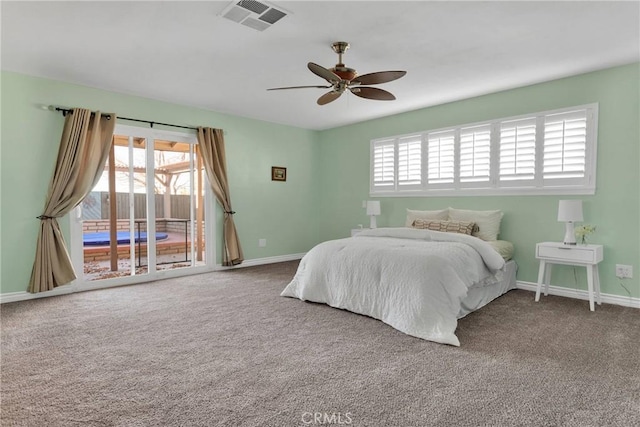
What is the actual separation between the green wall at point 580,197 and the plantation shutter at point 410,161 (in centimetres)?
18

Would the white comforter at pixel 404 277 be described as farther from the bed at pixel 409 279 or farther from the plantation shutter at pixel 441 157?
the plantation shutter at pixel 441 157

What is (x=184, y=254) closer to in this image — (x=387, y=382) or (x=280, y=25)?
(x=280, y=25)

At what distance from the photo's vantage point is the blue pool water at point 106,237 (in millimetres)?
4488

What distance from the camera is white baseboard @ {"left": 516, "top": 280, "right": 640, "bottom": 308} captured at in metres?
3.68

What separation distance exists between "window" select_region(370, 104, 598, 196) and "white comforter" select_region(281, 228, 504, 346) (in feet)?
4.52

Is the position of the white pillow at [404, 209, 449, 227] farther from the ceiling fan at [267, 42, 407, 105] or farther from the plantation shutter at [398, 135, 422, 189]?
the ceiling fan at [267, 42, 407, 105]

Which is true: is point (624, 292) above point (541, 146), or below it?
below

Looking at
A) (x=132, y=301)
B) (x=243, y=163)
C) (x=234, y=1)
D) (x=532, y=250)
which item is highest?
(x=234, y=1)

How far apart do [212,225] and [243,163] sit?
1.16m

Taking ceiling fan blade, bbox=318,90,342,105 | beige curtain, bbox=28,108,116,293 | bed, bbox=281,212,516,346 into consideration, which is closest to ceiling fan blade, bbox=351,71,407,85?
ceiling fan blade, bbox=318,90,342,105

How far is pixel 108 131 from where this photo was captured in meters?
4.49

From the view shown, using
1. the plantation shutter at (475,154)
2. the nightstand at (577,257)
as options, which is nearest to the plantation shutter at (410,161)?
the plantation shutter at (475,154)

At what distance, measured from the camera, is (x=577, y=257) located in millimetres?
3596

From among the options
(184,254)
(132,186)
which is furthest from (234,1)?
(184,254)
